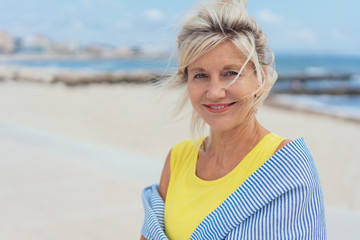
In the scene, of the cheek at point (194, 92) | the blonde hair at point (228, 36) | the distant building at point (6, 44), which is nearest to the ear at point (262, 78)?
the blonde hair at point (228, 36)

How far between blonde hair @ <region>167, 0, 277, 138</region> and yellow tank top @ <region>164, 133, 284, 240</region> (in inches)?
7.0

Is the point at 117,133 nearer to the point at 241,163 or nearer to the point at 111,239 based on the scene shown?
the point at 111,239

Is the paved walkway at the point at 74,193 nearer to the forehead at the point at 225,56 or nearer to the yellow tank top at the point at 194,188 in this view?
the yellow tank top at the point at 194,188

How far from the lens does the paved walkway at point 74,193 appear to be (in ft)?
12.7

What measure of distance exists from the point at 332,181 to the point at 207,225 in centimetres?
549

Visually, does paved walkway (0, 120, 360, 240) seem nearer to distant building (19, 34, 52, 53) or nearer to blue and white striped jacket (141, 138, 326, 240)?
blue and white striped jacket (141, 138, 326, 240)

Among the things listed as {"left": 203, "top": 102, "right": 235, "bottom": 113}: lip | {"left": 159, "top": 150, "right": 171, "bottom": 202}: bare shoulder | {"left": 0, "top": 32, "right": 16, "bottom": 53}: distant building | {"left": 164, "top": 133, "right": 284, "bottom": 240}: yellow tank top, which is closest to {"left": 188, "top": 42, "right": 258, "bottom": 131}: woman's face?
{"left": 203, "top": 102, "right": 235, "bottom": 113}: lip

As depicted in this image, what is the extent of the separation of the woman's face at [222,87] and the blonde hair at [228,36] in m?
0.02

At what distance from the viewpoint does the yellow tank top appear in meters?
1.67

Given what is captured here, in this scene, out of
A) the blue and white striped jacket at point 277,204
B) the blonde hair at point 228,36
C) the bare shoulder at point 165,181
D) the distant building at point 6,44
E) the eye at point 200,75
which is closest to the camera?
the blue and white striped jacket at point 277,204

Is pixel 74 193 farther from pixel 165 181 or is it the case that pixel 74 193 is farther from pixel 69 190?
pixel 165 181

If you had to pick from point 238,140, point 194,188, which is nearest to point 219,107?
point 238,140

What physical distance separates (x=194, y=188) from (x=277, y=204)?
1.32ft

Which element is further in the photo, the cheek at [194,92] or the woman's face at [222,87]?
the cheek at [194,92]
